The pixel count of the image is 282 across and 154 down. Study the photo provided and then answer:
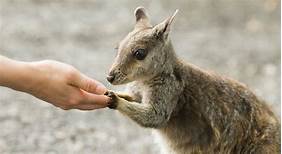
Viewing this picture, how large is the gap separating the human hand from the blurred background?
2143 millimetres

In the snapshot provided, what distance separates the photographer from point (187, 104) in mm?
4926

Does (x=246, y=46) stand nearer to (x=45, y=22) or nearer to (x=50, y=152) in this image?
(x=45, y=22)

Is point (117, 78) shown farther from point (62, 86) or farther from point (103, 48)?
point (103, 48)

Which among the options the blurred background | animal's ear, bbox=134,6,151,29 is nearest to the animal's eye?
animal's ear, bbox=134,6,151,29

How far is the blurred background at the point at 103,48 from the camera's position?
677 centimetres

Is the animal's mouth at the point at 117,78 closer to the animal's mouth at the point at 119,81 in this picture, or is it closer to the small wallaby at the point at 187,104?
the animal's mouth at the point at 119,81

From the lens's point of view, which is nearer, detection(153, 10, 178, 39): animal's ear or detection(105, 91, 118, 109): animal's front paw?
detection(105, 91, 118, 109): animal's front paw

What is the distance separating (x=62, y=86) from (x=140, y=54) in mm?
657

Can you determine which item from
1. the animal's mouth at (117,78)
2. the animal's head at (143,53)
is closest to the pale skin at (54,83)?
the animal's mouth at (117,78)

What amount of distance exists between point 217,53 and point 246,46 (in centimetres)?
56

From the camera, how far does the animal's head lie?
4531 mm

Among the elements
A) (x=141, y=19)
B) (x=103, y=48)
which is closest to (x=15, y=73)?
(x=141, y=19)

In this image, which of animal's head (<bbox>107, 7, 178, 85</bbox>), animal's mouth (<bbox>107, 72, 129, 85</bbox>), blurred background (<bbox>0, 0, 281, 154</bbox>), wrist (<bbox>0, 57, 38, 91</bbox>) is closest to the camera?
wrist (<bbox>0, 57, 38, 91</bbox>)

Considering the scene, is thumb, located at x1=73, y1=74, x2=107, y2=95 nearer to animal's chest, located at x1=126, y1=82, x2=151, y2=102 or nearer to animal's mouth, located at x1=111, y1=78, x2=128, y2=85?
animal's mouth, located at x1=111, y1=78, x2=128, y2=85
